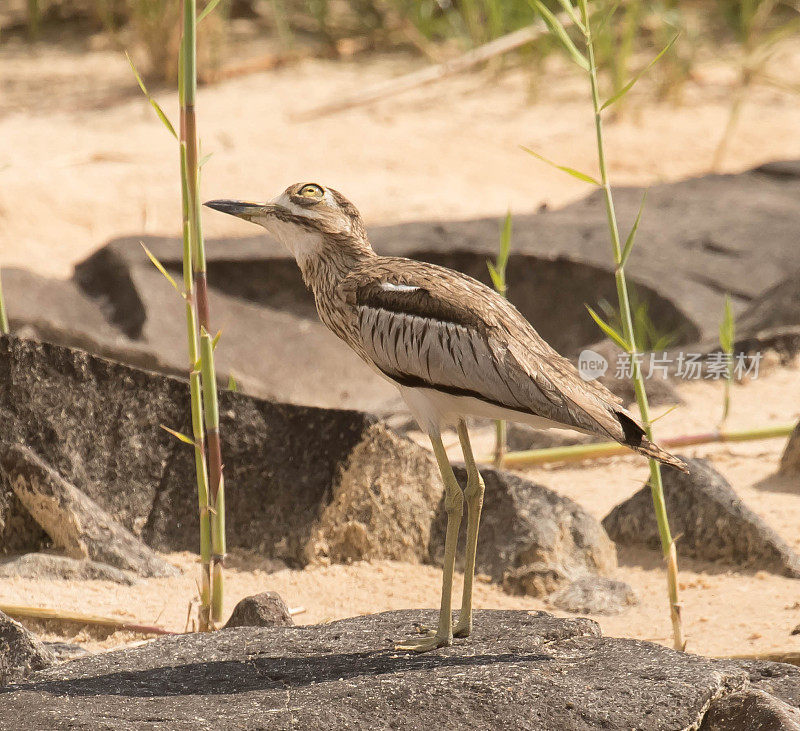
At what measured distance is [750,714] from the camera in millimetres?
2293

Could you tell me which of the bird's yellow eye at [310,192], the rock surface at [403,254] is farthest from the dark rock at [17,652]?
the rock surface at [403,254]

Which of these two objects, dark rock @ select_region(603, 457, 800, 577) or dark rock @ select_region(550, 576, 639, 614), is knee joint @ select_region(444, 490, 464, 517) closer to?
dark rock @ select_region(550, 576, 639, 614)

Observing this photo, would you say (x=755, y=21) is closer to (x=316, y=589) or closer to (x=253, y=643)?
(x=316, y=589)

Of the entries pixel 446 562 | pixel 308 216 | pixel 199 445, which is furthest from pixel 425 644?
pixel 308 216

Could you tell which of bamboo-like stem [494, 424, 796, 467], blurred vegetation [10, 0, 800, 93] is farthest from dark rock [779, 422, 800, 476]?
blurred vegetation [10, 0, 800, 93]

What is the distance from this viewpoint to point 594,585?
347cm

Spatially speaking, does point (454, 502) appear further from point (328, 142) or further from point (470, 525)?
point (328, 142)

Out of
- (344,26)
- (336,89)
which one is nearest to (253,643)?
(336,89)

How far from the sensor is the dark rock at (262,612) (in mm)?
2922

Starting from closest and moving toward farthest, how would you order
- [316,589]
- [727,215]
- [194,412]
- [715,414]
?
[194,412], [316,589], [715,414], [727,215]

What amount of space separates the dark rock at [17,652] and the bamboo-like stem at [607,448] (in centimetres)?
219

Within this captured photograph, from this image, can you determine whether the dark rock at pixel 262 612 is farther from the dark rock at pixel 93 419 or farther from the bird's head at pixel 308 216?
the bird's head at pixel 308 216

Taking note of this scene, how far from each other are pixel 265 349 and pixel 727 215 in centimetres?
272

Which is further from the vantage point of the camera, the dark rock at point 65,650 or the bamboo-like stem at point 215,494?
the bamboo-like stem at point 215,494
